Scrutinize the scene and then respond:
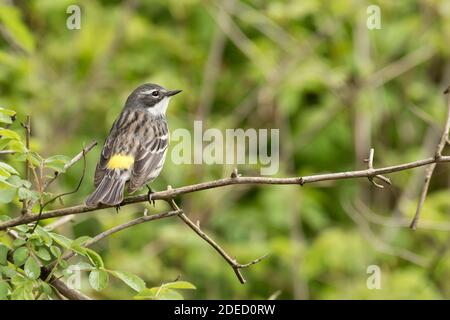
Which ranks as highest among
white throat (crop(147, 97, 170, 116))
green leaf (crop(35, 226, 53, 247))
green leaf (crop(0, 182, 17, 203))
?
white throat (crop(147, 97, 170, 116))

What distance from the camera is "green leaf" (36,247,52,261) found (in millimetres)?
3130

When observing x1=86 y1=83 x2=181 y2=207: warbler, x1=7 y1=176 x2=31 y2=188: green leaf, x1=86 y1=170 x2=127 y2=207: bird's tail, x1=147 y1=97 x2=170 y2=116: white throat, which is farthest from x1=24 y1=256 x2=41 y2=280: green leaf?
x1=147 y1=97 x2=170 y2=116: white throat

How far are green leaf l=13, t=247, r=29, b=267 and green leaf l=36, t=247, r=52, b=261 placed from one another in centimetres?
6

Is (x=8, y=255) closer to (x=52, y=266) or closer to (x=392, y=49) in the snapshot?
(x=52, y=266)

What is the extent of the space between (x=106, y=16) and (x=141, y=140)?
420cm

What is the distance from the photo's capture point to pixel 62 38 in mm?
9008

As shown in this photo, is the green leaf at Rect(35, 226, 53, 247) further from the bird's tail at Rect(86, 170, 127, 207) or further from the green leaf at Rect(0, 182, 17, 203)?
the bird's tail at Rect(86, 170, 127, 207)

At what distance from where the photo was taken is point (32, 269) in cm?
305

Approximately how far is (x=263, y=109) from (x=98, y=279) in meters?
5.67

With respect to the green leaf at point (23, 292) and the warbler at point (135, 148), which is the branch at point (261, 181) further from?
the warbler at point (135, 148)

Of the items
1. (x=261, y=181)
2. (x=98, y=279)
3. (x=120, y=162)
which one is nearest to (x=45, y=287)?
(x=98, y=279)

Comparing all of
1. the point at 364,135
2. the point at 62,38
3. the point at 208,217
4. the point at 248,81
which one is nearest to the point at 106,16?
the point at 62,38

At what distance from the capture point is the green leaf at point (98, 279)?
10.3 feet

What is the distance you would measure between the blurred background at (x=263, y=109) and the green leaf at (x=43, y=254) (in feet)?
13.2
